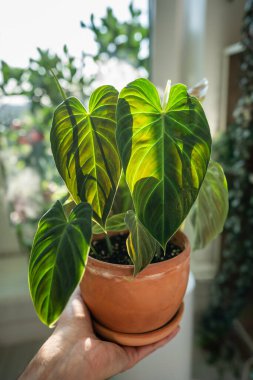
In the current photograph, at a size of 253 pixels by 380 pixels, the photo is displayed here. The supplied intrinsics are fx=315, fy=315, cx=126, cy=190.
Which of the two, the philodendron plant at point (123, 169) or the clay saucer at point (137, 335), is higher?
the philodendron plant at point (123, 169)

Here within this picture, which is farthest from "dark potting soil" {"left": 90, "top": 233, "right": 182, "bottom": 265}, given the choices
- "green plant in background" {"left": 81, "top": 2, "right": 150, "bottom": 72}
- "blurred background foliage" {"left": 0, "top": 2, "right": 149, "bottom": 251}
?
"green plant in background" {"left": 81, "top": 2, "right": 150, "bottom": 72}

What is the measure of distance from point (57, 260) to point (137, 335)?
0.85ft

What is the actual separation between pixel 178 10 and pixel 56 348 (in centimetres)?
116

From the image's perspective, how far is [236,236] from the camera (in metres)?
1.14

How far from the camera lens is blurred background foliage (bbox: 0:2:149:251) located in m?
1.02

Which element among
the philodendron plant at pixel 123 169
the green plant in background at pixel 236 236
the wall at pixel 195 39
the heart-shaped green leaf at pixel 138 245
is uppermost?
the wall at pixel 195 39

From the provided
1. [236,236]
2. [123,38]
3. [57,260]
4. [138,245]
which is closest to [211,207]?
[138,245]

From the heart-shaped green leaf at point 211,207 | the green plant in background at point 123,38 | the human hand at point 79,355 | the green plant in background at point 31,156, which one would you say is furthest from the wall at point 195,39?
the human hand at point 79,355

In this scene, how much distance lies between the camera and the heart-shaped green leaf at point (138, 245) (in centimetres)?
47

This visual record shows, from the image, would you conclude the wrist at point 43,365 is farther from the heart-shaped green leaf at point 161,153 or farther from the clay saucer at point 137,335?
the heart-shaped green leaf at point 161,153

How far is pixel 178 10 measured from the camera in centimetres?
115

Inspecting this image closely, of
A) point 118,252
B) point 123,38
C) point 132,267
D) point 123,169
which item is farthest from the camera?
point 123,38

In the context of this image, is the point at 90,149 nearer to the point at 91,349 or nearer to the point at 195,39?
the point at 91,349

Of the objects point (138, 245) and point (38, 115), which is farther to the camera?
point (38, 115)
